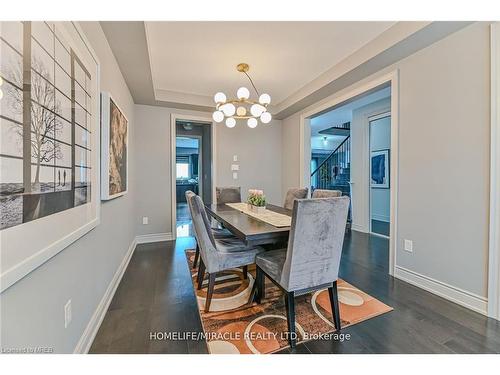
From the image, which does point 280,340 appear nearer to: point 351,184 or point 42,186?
point 42,186

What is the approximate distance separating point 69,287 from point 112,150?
126cm

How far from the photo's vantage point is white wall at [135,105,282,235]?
3.86m

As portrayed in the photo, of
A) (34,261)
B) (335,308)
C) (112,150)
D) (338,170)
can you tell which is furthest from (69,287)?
(338,170)

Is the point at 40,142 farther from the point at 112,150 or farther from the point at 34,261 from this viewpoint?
the point at 112,150

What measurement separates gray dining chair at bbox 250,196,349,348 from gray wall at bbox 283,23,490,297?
1.24 metres

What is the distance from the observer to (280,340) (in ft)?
4.91

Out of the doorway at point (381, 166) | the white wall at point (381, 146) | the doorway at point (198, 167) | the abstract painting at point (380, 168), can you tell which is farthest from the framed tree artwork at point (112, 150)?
the abstract painting at point (380, 168)

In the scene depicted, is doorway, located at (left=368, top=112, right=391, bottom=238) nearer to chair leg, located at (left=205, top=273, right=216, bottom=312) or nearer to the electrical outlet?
chair leg, located at (left=205, top=273, right=216, bottom=312)

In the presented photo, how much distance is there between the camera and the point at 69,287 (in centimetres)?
125

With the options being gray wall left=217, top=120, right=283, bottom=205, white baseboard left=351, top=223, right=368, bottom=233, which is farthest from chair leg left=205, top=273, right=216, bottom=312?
white baseboard left=351, top=223, right=368, bottom=233

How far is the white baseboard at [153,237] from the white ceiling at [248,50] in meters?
2.27

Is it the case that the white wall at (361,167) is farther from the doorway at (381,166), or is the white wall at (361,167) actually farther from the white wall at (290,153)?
the white wall at (290,153)

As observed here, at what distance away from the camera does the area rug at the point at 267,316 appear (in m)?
1.48
